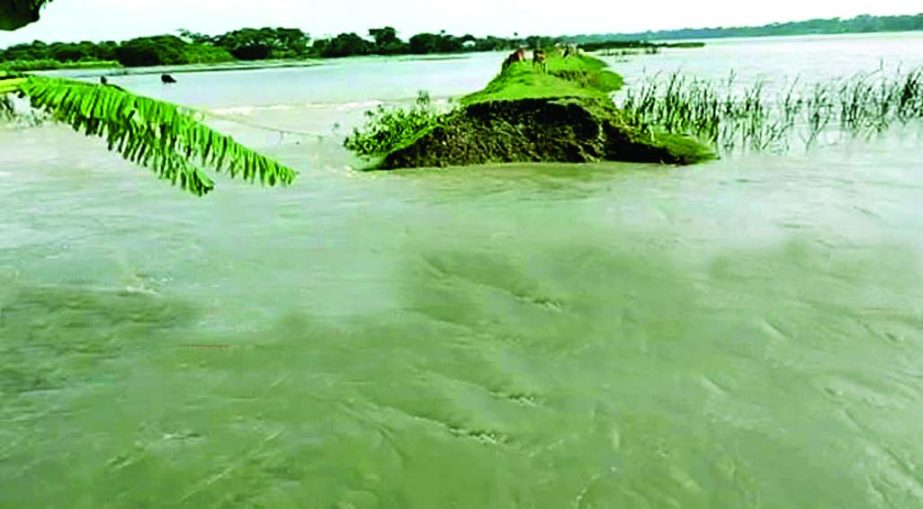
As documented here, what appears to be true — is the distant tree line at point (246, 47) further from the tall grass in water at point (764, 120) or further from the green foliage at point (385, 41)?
the tall grass in water at point (764, 120)

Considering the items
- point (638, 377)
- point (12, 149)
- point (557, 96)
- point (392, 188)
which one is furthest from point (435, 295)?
point (12, 149)

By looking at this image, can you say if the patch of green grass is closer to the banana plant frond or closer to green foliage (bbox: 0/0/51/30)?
green foliage (bbox: 0/0/51/30)

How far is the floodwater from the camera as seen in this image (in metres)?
4.38

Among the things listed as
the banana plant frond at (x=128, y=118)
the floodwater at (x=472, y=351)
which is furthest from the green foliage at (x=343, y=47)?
the banana plant frond at (x=128, y=118)

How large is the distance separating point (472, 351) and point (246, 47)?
96.2m

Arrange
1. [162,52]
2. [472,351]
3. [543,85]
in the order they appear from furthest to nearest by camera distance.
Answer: [162,52], [543,85], [472,351]

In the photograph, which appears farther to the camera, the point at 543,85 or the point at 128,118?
the point at 543,85

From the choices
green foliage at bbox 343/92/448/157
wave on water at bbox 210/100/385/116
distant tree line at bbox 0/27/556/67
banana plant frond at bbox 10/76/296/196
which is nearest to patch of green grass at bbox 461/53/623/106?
green foliage at bbox 343/92/448/157

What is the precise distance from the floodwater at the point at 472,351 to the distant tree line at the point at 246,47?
5477 cm

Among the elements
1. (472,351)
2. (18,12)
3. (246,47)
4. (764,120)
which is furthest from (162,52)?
(472,351)

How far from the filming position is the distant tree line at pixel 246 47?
76938 mm

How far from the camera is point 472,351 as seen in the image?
19.7ft

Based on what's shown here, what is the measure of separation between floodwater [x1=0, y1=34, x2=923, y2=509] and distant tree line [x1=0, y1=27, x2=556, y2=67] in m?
54.8

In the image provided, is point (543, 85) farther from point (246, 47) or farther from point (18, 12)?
point (246, 47)
